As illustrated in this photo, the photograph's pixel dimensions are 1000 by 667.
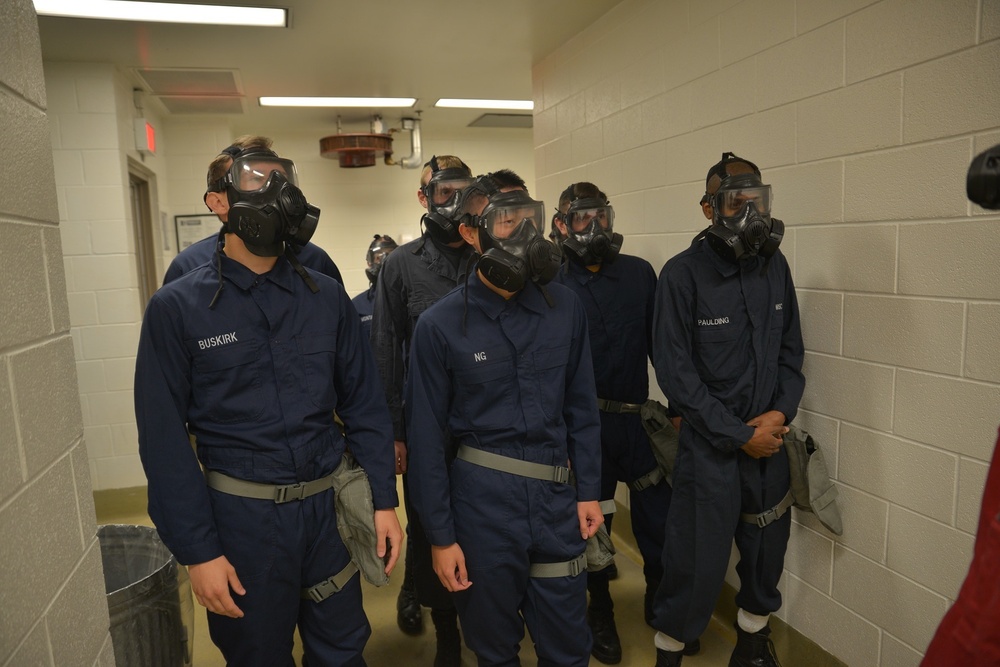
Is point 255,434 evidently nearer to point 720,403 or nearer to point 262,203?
point 262,203

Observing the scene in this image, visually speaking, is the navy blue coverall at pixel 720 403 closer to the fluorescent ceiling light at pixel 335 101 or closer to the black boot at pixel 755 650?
the black boot at pixel 755 650

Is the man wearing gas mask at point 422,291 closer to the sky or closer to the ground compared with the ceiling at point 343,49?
closer to the ground

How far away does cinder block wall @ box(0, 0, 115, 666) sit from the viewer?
1.02m

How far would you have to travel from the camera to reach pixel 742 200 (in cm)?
213

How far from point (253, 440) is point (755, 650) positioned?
6.14ft

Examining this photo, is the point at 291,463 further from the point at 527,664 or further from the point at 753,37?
the point at 753,37

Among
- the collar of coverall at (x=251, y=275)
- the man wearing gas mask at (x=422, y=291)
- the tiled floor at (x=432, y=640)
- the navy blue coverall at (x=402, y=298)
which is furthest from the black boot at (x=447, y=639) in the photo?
the collar of coverall at (x=251, y=275)

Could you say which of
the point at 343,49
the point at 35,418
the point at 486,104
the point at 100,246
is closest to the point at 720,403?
the point at 35,418

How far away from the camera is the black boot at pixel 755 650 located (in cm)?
230

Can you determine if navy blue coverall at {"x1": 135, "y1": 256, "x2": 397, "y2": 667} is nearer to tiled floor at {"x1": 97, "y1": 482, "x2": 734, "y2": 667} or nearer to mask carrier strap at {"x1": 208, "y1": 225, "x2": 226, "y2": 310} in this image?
mask carrier strap at {"x1": 208, "y1": 225, "x2": 226, "y2": 310}

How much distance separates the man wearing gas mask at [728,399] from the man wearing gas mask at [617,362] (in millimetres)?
409

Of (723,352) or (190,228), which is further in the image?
(190,228)

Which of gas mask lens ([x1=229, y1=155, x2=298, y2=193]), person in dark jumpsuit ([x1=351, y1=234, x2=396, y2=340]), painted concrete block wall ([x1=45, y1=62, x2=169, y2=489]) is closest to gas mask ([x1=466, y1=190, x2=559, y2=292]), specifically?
gas mask lens ([x1=229, y1=155, x2=298, y2=193])

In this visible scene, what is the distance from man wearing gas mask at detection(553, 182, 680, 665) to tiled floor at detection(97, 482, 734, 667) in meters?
0.12
